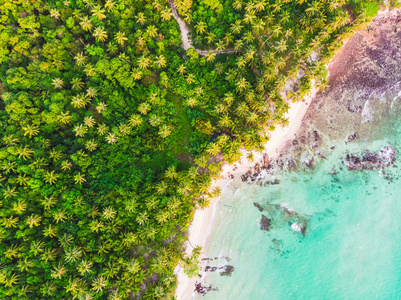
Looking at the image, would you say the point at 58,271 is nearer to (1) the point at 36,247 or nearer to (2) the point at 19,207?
(1) the point at 36,247

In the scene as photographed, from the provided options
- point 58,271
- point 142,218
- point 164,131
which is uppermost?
point 164,131

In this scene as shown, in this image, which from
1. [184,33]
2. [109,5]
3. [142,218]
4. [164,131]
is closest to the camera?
[142,218]

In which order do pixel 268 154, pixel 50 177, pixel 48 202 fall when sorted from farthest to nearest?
pixel 268 154 < pixel 50 177 < pixel 48 202

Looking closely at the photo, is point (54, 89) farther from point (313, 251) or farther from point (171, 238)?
point (313, 251)

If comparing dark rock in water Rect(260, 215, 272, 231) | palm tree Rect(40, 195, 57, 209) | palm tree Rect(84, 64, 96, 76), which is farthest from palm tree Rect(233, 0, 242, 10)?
palm tree Rect(40, 195, 57, 209)

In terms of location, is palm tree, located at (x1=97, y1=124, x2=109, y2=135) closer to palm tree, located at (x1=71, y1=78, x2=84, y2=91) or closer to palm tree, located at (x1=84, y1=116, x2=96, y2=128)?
palm tree, located at (x1=84, y1=116, x2=96, y2=128)

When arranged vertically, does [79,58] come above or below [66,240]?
above

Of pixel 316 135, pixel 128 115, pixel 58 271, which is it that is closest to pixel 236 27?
pixel 128 115
